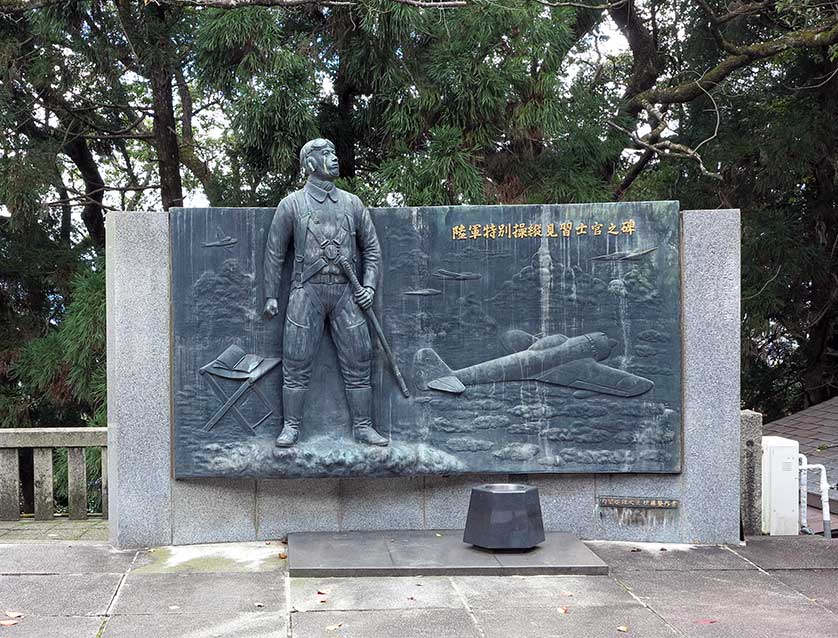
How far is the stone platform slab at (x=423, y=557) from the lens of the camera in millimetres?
6613

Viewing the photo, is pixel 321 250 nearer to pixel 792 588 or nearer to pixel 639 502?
pixel 639 502

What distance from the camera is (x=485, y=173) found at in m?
11.8

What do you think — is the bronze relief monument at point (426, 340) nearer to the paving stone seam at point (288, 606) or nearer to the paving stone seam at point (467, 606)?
the paving stone seam at point (288, 606)

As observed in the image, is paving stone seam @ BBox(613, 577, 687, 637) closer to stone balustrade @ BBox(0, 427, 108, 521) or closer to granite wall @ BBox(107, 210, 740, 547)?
granite wall @ BBox(107, 210, 740, 547)

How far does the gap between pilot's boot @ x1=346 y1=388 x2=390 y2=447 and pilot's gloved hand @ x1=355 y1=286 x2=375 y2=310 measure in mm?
656

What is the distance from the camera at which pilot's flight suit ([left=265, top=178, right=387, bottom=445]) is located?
7.32 m

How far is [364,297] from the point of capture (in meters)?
7.32

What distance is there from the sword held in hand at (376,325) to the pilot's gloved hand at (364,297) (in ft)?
0.08

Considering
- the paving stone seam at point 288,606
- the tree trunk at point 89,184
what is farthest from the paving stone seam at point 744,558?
the tree trunk at point 89,184

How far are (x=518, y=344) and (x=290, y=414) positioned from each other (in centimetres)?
186

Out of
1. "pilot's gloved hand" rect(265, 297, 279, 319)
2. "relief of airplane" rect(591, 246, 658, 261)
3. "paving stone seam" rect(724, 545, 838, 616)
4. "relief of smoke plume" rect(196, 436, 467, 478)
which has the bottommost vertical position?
"paving stone seam" rect(724, 545, 838, 616)

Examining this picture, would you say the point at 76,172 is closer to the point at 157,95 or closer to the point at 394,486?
the point at 157,95

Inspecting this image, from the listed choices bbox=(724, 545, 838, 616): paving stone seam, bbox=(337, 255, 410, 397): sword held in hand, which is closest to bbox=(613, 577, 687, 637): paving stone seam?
bbox=(724, 545, 838, 616): paving stone seam

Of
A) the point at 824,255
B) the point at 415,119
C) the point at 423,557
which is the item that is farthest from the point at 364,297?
the point at 824,255
